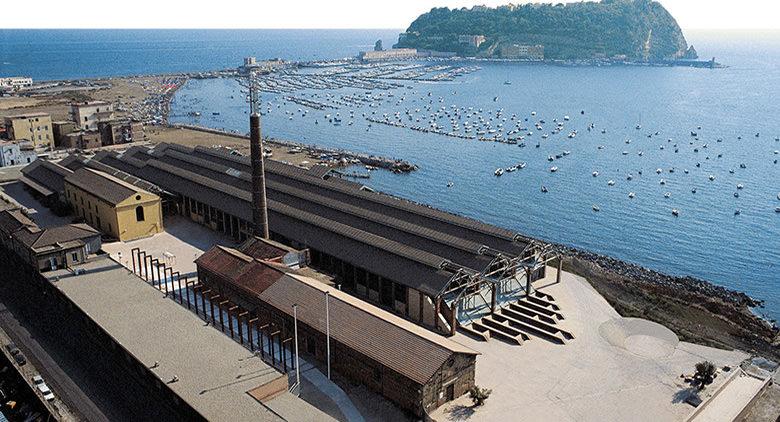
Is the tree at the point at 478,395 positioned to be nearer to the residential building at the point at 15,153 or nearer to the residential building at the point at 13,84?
the residential building at the point at 15,153

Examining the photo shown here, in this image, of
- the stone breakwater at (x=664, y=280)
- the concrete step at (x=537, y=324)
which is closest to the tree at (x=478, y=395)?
the concrete step at (x=537, y=324)

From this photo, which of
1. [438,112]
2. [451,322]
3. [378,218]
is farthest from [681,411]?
[438,112]

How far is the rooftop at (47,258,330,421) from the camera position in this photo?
87.5ft

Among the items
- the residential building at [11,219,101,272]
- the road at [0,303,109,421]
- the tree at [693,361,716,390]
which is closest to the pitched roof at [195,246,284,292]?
the residential building at [11,219,101,272]

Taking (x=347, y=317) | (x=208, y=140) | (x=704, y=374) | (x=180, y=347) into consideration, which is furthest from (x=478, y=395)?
(x=208, y=140)

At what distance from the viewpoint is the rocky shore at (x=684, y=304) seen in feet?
141

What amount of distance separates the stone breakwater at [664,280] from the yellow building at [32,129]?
7633 centimetres

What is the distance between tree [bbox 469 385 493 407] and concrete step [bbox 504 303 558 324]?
33.6ft

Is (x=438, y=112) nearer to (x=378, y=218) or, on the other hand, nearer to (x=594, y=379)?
(x=378, y=218)

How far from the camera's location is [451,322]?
1532 inches

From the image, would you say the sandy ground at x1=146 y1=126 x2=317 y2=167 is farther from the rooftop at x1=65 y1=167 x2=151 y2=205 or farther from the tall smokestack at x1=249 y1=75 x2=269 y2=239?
the tall smokestack at x1=249 y1=75 x2=269 y2=239

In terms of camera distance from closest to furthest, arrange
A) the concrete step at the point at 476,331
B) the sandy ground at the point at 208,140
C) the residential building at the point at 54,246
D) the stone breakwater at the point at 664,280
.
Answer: the concrete step at the point at 476,331 → the residential building at the point at 54,246 → the stone breakwater at the point at 664,280 → the sandy ground at the point at 208,140

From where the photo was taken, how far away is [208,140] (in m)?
105

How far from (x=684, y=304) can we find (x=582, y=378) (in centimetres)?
1919
